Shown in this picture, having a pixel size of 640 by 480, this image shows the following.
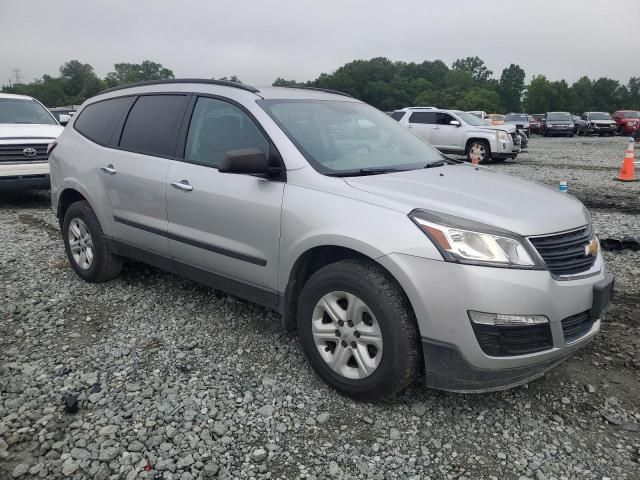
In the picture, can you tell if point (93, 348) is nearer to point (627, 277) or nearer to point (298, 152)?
point (298, 152)

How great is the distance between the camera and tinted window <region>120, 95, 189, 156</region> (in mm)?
3934

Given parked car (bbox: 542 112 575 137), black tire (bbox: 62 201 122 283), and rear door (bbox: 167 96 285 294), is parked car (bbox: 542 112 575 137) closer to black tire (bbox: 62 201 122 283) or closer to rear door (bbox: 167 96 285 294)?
black tire (bbox: 62 201 122 283)

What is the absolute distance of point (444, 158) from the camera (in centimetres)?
402

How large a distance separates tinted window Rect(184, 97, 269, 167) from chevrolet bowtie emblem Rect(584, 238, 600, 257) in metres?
1.94

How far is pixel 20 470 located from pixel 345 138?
2.61m

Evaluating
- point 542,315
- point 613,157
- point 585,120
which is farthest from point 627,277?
point 585,120

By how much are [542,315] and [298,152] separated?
64.8 inches

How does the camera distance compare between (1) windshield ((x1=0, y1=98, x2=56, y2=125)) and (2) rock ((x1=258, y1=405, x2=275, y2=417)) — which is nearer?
(2) rock ((x1=258, y1=405, x2=275, y2=417))

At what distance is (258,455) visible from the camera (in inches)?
100

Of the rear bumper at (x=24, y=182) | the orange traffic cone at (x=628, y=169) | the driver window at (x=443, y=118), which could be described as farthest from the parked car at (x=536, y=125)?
the rear bumper at (x=24, y=182)

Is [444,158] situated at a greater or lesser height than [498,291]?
greater

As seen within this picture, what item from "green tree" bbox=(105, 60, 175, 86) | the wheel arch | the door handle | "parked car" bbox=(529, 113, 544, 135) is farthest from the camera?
"green tree" bbox=(105, 60, 175, 86)

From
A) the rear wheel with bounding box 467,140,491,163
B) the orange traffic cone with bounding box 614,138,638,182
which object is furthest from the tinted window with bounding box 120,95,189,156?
the rear wheel with bounding box 467,140,491,163

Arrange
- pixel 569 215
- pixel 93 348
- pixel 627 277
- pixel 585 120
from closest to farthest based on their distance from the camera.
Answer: pixel 569 215 → pixel 93 348 → pixel 627 277 → pixel 585 120
